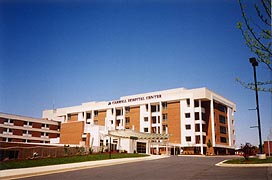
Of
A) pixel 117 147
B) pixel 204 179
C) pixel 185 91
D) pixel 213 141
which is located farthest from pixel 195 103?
pixel 204 179

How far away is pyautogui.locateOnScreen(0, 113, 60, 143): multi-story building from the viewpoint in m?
62.8

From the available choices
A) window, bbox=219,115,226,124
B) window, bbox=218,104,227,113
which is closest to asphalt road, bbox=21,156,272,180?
window, bbox=219,115,226,124

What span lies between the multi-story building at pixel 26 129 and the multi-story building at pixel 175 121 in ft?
33.5

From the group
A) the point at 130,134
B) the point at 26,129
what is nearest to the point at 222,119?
the point at 130,134

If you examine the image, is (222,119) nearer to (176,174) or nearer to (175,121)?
(175,121)

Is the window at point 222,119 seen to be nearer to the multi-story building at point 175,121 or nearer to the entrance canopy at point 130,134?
the multi-story building at point 175,121

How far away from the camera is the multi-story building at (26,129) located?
62.8 meters

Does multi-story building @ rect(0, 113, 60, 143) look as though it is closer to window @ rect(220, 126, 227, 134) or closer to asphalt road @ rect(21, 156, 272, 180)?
window @ rect(220, 126, 227, 134)

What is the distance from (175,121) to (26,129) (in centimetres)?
3462

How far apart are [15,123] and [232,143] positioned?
171 feet

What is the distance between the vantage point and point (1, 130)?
6138cm

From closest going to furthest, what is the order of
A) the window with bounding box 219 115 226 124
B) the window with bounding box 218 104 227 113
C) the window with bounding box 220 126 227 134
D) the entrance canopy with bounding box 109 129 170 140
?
the entrance canopy with bounding box 109 129 170 140
the window with bounding box 220 126 227 134
the window with bounding box 219 115 226 124
the window with bounding box 218 104 227 113

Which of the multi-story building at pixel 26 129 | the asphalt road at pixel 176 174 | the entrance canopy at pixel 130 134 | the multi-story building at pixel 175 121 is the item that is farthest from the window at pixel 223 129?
the asphalt road at pixel 176 174

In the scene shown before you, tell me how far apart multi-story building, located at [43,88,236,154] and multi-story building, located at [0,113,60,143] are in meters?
10.2
